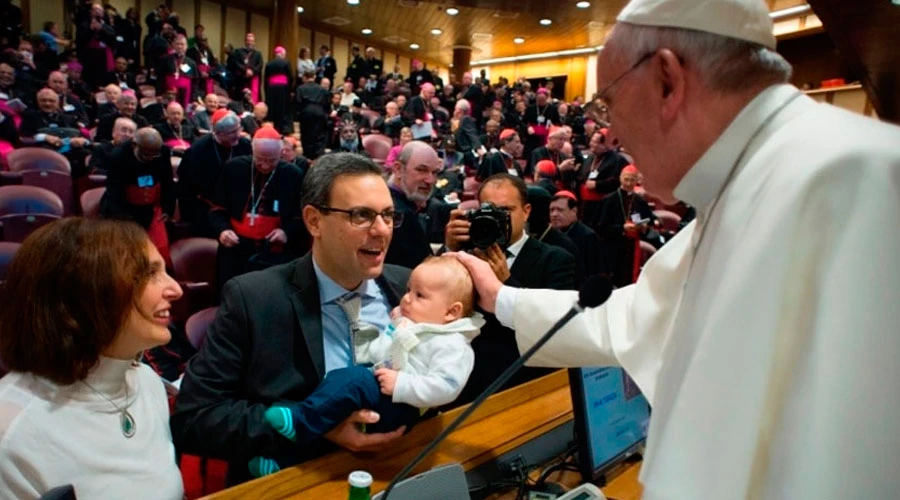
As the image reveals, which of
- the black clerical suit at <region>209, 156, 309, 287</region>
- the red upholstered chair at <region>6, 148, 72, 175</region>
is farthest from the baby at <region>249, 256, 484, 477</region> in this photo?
the red upholstered chair at <region>6, 148, 72, 175</region>

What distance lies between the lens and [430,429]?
5.86ft

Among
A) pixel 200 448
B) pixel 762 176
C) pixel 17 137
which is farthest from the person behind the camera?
pixel 17 137

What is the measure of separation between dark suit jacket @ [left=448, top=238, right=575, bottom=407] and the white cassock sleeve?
50 cm

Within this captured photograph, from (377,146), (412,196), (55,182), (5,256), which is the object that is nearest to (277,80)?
(377,146)

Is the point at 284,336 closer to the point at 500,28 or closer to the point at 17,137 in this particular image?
the point at 17,137

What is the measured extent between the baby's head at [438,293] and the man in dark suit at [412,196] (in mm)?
1916

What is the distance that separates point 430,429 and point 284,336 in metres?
0.47

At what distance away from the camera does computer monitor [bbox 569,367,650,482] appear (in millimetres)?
1624

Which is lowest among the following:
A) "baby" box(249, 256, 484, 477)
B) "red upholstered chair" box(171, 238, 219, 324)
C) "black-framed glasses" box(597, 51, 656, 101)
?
"red upholstered chair" box(171, 238, 219, 324)

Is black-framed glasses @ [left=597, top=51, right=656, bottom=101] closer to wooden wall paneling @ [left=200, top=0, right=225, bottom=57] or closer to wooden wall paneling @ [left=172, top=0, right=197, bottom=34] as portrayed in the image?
wooden wall paneling @ [left=172, top=0, right=197, bottom=34]

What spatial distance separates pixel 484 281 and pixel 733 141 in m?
0.98

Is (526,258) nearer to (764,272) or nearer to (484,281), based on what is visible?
(484,281)

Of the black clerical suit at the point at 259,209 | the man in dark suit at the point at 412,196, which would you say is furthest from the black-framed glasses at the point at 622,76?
the black clerical suit at the point at 259,209

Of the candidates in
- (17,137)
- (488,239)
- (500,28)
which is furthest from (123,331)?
(500,28)
